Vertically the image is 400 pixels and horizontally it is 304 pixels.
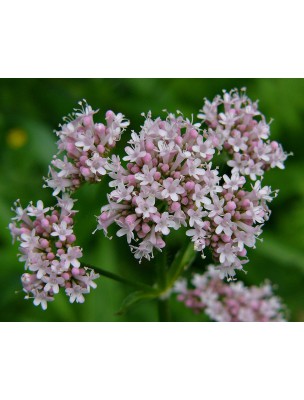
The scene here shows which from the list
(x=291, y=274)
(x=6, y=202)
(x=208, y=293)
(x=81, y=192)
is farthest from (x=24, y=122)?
Result: (x=291, y=274)

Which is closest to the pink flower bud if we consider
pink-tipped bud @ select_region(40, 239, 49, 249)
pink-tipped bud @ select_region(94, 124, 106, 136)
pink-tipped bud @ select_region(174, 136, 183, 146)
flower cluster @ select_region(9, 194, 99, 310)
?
flower cluster @ select_region(9, 194, 99, 310)

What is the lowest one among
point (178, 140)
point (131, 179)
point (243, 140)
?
point (131, 179)

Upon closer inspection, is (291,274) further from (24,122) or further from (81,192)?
(24,122)

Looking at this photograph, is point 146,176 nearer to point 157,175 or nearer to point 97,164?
point 157,175

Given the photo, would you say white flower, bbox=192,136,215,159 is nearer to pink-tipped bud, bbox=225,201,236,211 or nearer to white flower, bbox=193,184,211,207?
Answer: white flower, bbox=193,184,211,207

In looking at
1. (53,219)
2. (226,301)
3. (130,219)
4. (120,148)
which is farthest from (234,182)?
(120,148)

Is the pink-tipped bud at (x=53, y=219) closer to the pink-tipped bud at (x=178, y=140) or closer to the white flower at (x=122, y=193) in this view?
the white flower at (x=122, y=193)
